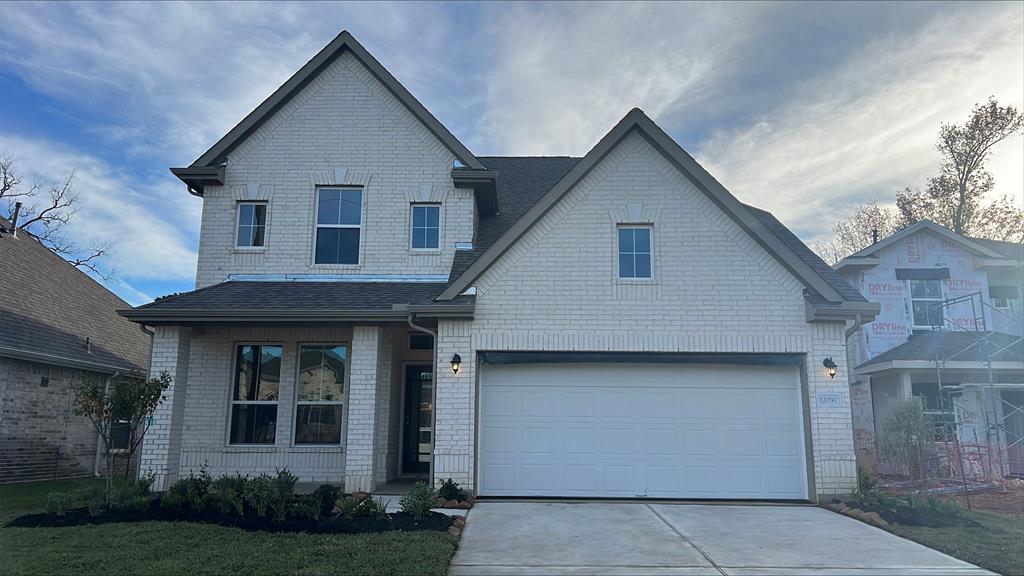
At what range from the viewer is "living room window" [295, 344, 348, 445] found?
40.8 feet

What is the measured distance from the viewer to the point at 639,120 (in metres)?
11.6

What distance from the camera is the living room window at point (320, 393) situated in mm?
12422

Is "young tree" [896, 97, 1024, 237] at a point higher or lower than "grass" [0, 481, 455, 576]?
higher

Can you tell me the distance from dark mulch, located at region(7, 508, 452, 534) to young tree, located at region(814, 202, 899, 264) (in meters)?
29.3

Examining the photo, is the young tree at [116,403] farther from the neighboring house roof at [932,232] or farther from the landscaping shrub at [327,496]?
the neighboring house roof at [932,232]

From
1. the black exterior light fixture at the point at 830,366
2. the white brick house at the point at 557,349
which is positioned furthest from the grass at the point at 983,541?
the black exterior light fixture at the point at 830,366

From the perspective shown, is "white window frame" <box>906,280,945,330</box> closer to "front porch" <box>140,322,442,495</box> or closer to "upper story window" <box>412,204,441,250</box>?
"upper story window" <box>412,204,441,250</box>

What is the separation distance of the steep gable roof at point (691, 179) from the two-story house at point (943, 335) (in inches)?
248

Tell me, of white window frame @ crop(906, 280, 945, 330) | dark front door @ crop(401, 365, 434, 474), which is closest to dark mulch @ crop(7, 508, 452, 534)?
dark front door @ crop(401, 365, 434, 474)

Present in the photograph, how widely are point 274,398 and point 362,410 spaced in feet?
7.63

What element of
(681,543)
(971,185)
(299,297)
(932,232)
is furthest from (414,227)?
(971,185)

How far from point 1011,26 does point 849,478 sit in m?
9.13

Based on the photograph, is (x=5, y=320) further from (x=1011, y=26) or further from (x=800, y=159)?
(x=1011, y=26)

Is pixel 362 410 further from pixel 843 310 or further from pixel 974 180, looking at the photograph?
pixel 974 180
